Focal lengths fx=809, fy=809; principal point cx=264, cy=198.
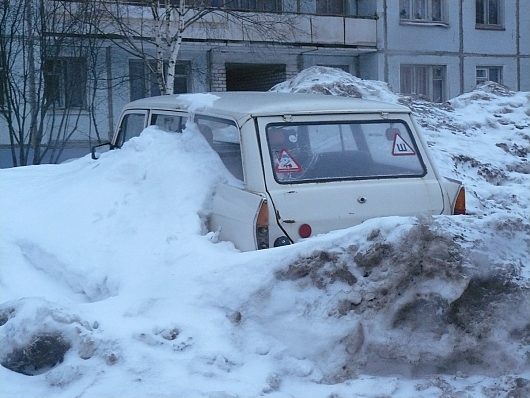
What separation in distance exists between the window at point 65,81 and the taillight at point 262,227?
13336 mm

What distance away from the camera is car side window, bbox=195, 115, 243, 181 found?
5199 mm

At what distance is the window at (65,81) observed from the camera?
17.2 metres

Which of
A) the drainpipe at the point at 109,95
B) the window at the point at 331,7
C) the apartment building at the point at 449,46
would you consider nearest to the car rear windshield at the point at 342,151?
the drainpipe at the point at 109,95

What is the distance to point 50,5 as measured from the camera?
16.5 m

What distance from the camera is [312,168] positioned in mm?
5156

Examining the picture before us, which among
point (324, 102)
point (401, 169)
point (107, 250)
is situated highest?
point (324, 102)

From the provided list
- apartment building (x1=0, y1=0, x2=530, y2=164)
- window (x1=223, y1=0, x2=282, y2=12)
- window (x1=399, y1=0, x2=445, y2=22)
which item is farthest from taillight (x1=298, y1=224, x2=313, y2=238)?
window (x1=399, y1=0, x2=445, y2=22)

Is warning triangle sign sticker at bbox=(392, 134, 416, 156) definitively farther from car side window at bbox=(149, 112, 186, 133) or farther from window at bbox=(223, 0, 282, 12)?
window at bbox=(223, 0, 282, 12)

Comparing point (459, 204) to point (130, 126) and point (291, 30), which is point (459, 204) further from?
point (291, 30)

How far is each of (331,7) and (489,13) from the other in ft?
19.4

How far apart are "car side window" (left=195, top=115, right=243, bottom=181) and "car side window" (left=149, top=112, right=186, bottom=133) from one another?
0.83ft

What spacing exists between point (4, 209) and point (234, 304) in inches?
105

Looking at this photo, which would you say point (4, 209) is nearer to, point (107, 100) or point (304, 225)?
point (304, 225)

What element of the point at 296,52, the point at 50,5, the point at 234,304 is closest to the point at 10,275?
the point at 234,304
